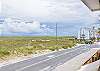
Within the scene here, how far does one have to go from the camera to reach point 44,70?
22438 mm

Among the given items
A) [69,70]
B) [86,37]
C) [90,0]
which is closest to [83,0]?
[90,0]

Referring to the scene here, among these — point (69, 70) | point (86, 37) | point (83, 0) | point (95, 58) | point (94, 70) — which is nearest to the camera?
point (83, 0)

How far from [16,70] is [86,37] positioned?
165 meters

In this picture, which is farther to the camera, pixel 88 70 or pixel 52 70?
pixel 52 70

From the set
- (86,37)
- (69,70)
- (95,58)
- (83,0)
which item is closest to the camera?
(83,0)

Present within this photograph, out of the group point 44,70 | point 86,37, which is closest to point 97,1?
point 44,70

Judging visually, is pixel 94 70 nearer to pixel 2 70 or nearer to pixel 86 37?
pixel 2 70

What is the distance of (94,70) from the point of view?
56.1 ft

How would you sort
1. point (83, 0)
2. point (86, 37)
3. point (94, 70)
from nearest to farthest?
point (83, 0)
point (94, 70)
point (86, 37)

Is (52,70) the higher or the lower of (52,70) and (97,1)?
the lower

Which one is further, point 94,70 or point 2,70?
point 2,70

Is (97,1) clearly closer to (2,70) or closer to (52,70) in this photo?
(52,70)

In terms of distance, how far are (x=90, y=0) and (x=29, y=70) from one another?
12.4 metres

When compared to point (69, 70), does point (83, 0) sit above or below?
above
